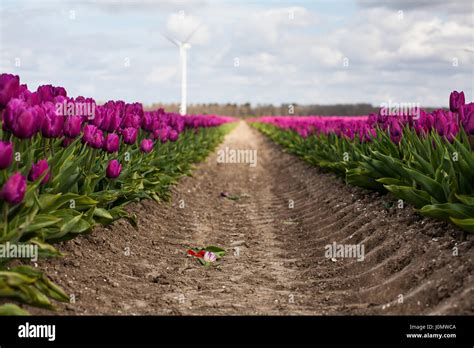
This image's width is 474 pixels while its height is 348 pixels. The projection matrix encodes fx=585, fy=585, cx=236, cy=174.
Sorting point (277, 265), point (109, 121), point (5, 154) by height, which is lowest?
point (277, 265)

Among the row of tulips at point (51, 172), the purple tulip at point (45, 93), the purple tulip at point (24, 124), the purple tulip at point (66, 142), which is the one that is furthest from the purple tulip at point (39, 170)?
the purple tulip at point (45, 93)

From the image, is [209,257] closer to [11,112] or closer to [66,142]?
[66,142]

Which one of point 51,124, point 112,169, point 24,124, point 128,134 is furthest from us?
point 128,134

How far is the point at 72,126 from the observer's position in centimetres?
578

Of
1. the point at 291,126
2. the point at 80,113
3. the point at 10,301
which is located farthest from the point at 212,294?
the point at 291,126

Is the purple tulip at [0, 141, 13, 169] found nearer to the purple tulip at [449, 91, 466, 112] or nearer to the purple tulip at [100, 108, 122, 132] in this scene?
the purple tulip at [100, 108, 122, 132]

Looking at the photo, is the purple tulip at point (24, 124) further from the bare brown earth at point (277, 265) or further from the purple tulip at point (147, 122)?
the purple tulip at point (147, 122)

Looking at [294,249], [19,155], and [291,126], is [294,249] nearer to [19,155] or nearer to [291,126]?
[19,155]

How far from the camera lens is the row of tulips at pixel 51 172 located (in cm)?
438

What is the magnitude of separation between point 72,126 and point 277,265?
2954 mm

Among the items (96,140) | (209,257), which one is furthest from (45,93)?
(209,257)
